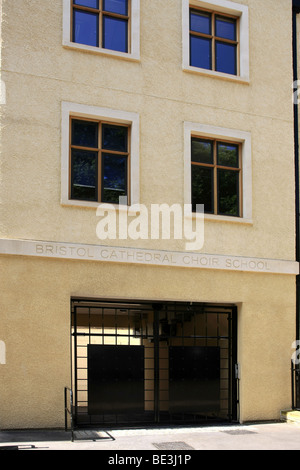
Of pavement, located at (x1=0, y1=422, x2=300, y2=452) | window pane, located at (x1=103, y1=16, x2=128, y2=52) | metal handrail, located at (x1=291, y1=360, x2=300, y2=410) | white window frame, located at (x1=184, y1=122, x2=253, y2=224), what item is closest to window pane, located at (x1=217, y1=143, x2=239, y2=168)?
white window frame, located at (x1=184, y1=122, x2=253, y2=224)

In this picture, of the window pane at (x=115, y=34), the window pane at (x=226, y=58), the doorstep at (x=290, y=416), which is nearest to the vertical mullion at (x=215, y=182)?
the window pane at (x=226, y=58)

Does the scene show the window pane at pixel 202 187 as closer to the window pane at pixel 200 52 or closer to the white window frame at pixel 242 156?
the white window frame at pixel 242 156

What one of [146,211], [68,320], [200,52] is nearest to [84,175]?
[146,211]

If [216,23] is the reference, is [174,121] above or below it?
below

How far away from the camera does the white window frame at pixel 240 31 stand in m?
15.0

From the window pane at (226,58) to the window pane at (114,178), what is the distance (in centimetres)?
352

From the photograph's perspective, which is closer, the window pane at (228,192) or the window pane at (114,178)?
the window pane at (114,178)

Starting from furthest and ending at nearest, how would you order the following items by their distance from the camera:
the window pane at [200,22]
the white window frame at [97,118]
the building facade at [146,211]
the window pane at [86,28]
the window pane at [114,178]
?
the window pane at [200,22], the window pane at [86,28], the window pane at [114,178], the white window frame at [97,118], the building facade at [146,211]

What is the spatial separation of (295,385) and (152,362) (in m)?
3.52

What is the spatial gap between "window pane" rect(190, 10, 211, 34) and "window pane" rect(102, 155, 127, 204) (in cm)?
380

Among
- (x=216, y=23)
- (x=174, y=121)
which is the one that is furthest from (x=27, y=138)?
(x=216, y=23)
